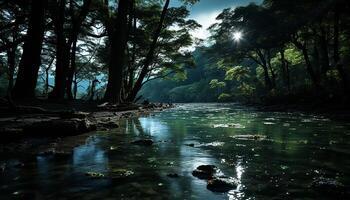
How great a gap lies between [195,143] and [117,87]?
1378 cm

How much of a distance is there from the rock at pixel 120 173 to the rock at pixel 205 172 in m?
1.02

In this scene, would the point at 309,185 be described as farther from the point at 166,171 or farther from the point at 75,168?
the point at 75,168

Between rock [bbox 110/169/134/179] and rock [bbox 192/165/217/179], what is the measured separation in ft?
3.35

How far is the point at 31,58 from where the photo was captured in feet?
49.0

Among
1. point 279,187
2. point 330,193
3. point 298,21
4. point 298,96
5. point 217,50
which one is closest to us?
point 330,193

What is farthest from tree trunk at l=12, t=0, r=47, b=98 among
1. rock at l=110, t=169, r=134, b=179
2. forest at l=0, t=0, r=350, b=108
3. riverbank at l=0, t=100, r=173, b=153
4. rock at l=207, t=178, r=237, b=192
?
rock at l=207, t=178, r=237, b=192

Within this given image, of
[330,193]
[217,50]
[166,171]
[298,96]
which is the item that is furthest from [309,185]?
[217,50]

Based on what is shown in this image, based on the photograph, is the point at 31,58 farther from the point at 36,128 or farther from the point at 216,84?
the point at 216,84

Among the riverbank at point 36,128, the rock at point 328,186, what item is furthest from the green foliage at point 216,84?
the rock at point 328,186

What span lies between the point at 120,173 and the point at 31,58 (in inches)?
465

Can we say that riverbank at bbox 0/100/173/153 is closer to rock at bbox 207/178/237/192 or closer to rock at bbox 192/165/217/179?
rock at bbox 192/165/217/179

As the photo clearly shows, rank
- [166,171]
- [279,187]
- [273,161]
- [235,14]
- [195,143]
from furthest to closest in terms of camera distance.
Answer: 1. [235,14]
2. [195,143]
3. [273,161]
4. [166,171]
5. [279,187]

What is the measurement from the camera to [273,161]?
5980 mm

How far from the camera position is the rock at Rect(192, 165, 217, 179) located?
4996mm
